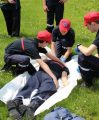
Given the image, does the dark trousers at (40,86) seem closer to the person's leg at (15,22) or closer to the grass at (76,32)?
the grass at (76,32)

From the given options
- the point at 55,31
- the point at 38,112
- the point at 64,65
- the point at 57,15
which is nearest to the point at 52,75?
Result: the point at 64,65

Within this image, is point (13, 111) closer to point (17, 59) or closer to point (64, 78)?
point (64, 78)

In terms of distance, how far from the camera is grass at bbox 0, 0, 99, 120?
7367 mm

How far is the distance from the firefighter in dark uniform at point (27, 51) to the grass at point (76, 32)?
0.41 m

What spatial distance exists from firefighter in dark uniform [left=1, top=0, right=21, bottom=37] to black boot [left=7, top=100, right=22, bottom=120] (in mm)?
5154

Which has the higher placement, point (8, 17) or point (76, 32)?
point (8, 17)

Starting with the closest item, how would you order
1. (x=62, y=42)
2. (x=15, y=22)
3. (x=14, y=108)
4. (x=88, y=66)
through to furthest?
(x=14, y=108) → (x=88, y=66) → (x=62, y=42) → (x=15, y=22)

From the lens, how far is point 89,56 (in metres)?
7.91

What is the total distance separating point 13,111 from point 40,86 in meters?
1.11

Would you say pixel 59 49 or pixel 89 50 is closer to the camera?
pixel 89 50

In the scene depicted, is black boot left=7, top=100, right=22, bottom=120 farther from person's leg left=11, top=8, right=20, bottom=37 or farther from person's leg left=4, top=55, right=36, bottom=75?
person's leg left=11, top=8, right=20, bottom=37

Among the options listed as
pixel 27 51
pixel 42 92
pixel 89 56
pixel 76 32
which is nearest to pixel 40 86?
pixel 42 92

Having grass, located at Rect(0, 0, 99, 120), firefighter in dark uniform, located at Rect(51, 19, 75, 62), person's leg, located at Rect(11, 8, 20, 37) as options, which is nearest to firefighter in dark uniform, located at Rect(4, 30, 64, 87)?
grass, located at Rect(0, 0, 99, 120)

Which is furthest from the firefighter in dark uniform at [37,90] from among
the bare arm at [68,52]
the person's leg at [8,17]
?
the person's leg at [8,17]
